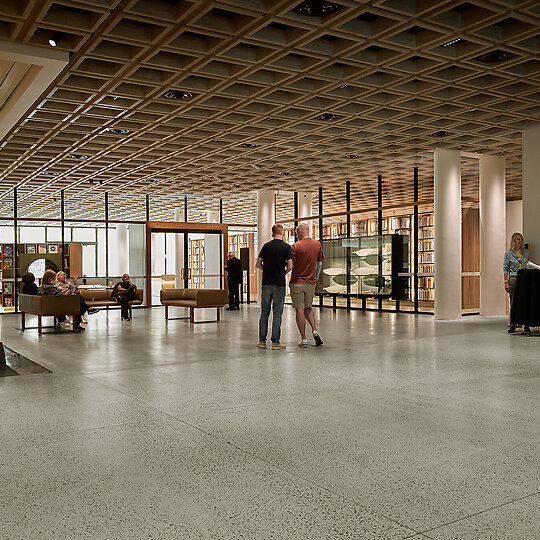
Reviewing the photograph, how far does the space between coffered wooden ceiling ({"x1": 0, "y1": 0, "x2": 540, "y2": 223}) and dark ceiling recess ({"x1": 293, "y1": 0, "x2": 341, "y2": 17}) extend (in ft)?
0.27

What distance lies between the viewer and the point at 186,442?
3592mm

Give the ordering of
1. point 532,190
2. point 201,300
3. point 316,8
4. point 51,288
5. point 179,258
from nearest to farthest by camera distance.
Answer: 1. point 316,8
2. point 51,288
3. point 532,190
4. point 201,300
5. point 179,258

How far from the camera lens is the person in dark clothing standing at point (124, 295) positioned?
1259 centimetres

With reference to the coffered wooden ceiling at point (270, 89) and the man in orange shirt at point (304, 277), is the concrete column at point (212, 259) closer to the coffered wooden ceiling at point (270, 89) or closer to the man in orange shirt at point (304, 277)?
the coffered wooden ceiling at point (270, 89)

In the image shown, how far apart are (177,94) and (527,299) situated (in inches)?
246

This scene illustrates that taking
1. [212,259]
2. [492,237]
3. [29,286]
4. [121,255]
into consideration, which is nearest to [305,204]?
[212,259]

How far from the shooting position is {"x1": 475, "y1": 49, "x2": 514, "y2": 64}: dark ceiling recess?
7.25 metres

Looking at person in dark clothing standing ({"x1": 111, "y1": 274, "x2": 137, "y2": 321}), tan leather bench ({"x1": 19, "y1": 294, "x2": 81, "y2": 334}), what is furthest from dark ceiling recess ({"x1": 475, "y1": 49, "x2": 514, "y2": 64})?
person in dark clothing standing ({"x1": 111, "y1": 274, "x2": 137, "y2": 321})

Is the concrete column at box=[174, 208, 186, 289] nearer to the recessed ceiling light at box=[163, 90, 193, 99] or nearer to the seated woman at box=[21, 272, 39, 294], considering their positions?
the seated woman at box=[21, 272, 39, 294]

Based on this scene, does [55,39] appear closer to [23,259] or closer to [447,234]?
[447,234]

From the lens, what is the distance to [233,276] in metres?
15.6

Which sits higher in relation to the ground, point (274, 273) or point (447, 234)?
point (447, 234)

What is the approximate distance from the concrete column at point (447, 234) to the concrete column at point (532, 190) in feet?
6.16

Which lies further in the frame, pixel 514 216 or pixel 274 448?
pixel 514 216
